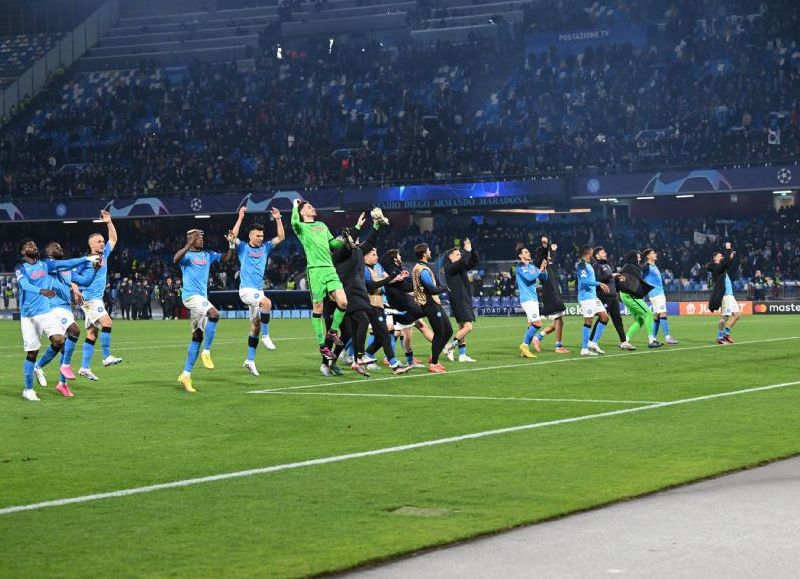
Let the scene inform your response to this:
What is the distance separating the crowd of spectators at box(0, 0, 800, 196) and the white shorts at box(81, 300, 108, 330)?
3684 centimetres

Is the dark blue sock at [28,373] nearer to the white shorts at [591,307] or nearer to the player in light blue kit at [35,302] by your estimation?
the player in light blue kit at [35,302]

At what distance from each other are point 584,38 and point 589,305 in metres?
41.6

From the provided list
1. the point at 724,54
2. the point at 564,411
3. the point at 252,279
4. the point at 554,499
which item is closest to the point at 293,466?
the point at 554,499

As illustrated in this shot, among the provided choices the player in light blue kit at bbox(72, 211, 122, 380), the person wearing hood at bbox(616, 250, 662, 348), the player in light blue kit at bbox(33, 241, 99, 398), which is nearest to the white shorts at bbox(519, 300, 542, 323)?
the person wearing hood at bbox(616, 250, 662, 348)

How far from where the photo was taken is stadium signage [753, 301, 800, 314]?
162ft

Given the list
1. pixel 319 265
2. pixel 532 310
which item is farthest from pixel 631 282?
pixel 319 265

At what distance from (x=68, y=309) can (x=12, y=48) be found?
6682cm

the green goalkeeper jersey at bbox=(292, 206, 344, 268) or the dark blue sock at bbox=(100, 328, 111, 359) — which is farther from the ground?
the green goalkeeper jersey at bbox=(292, 206, 344, 268)

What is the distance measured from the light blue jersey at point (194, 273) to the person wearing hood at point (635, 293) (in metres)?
11.0

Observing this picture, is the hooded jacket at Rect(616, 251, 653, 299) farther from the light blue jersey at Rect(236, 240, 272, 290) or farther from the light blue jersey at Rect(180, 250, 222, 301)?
the light blue jersey at Rect(180, 250, 222, 301)

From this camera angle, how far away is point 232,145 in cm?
6712

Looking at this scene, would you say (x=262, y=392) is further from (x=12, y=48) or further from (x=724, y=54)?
(x=12, y=48)

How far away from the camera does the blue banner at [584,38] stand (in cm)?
6438

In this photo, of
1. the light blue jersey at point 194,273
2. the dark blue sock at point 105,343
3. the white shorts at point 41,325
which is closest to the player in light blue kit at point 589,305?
the light blue jersey at point 194,273
